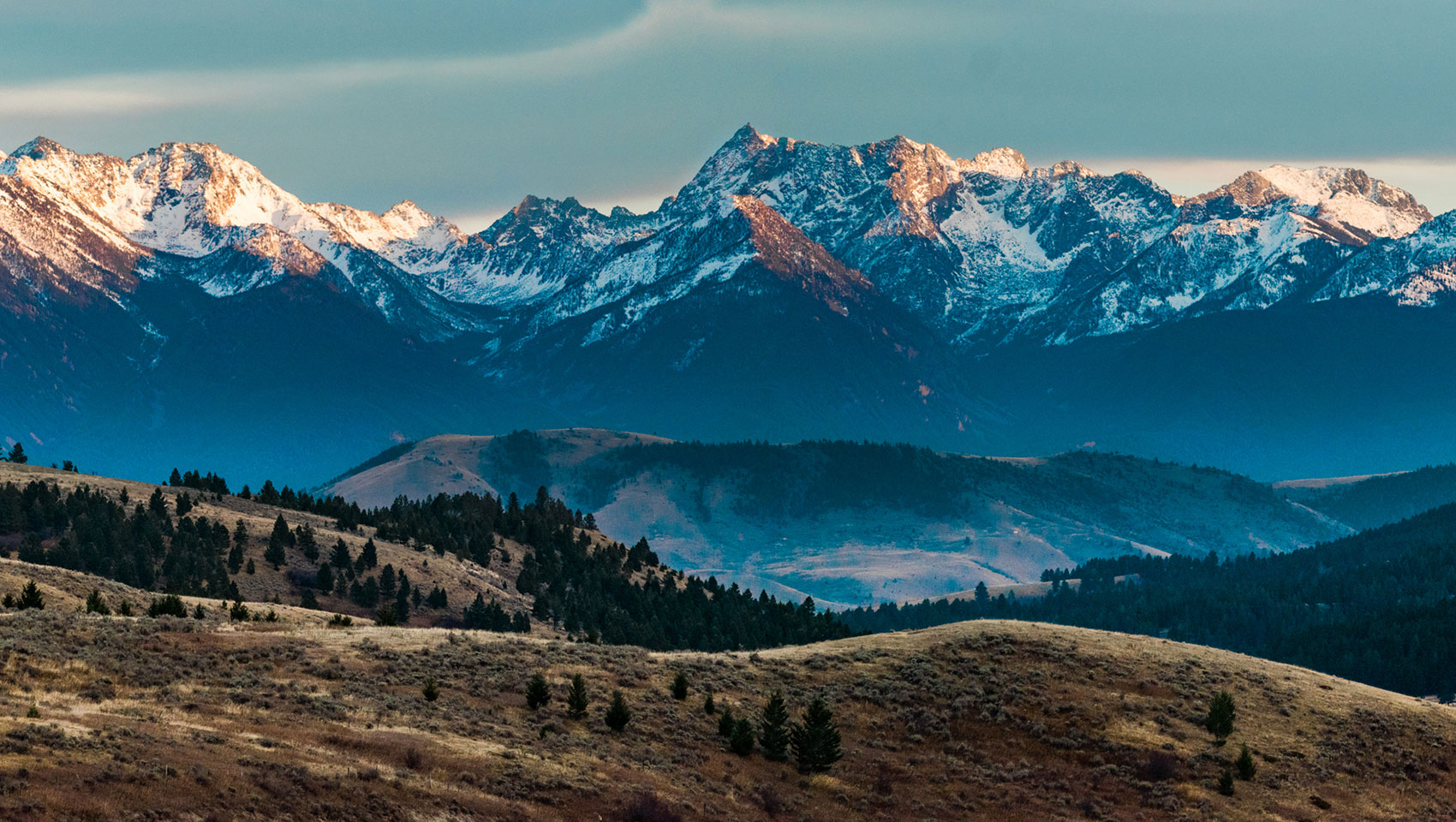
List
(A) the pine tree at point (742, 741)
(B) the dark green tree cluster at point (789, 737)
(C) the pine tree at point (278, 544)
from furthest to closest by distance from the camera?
(C) the pine tree at point (278, 544)
(A) the pine tree at point (742, 741)
(B) the dark green tree cluster at point (789, 737)

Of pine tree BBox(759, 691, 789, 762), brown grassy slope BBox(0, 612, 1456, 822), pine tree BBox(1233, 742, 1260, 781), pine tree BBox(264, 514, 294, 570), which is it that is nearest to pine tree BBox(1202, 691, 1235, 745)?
brown grassy slope BBox(0, 612, 1456, 822)

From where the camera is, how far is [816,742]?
78.4 m

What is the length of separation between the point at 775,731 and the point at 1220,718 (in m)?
25.9

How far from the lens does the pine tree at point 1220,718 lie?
86.8 metres

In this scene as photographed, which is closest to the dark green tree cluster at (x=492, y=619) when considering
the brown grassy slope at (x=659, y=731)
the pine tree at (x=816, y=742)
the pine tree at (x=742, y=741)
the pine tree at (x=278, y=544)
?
the pine tree at (x=278, y=544)

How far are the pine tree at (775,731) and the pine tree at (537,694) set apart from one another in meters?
11.0

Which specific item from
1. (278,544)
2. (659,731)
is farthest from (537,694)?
(278,544)

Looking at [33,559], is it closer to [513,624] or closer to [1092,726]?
[513,624]

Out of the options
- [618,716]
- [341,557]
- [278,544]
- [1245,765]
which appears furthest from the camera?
[341,557]

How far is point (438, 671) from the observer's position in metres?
82.8

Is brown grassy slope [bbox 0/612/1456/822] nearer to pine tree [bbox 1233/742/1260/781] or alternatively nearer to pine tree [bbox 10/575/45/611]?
pine tree [bbox 1233/742/1260/781]

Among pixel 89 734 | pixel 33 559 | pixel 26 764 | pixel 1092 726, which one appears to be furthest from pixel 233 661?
pixel 33 559

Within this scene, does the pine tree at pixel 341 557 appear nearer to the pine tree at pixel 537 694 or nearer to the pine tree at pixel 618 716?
the pine tree at pixel 537 694

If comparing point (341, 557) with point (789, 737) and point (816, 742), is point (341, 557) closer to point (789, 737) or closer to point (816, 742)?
point (789, 737)
